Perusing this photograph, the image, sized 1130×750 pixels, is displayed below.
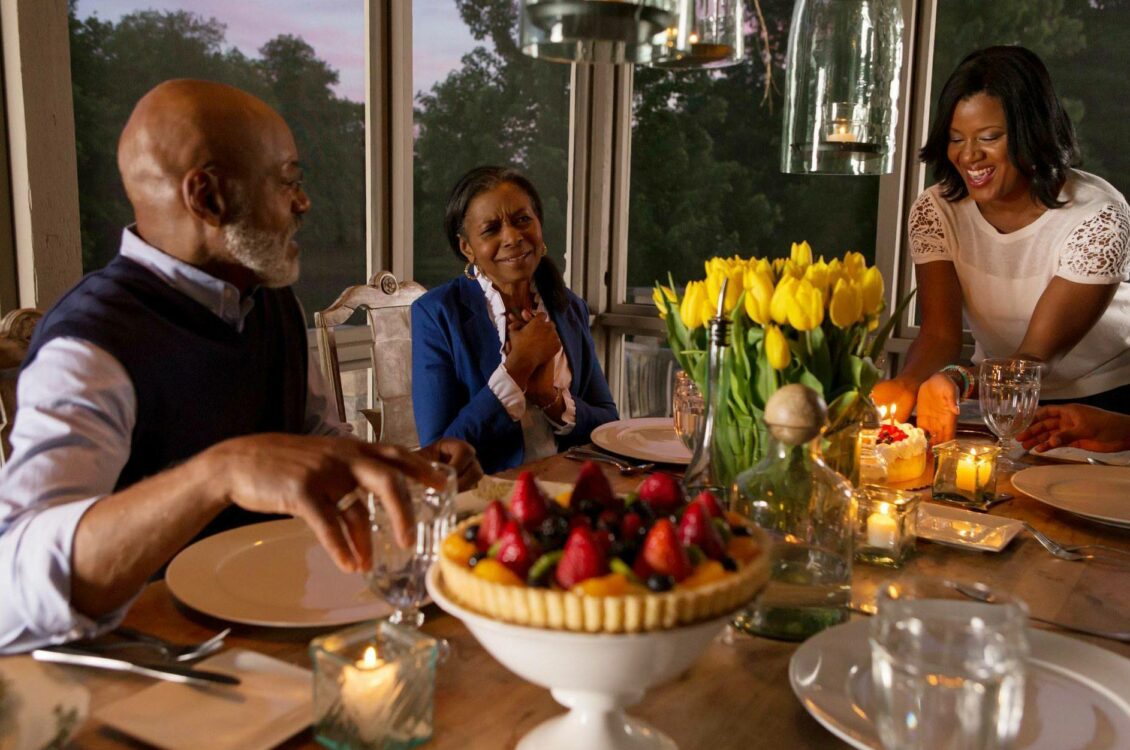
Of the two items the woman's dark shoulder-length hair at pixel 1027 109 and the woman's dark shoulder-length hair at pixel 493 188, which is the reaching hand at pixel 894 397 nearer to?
the woman's dark shoulder-length hair at pixel 1027 109

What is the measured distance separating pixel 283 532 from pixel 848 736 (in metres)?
0.81

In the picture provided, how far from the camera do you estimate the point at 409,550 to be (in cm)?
95

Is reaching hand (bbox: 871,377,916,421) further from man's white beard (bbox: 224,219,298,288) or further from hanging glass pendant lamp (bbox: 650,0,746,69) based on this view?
man's white beard (bbox: 224,219,298,288)

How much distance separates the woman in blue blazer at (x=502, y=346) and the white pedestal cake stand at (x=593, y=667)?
1.51 meters

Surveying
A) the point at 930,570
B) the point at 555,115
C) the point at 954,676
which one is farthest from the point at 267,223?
the point at 555,115

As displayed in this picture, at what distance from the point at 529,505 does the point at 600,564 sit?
0.12 m

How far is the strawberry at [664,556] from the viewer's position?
73cm

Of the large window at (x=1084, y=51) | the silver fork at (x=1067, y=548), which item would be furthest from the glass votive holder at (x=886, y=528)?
the large window at (x=1084, y=51)

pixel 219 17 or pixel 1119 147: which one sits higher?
pixel 219 17

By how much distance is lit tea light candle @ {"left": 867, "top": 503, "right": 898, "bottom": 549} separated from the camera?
49.1 inches

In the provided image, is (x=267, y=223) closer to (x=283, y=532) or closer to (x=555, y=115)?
(x=283, y=532)

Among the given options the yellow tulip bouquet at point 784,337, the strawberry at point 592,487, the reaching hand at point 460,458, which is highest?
the yellow tulip bouquet at point 784,337

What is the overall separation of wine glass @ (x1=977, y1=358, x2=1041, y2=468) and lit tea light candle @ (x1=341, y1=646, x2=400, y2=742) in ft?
4.35

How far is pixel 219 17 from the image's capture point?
2.90 meters
